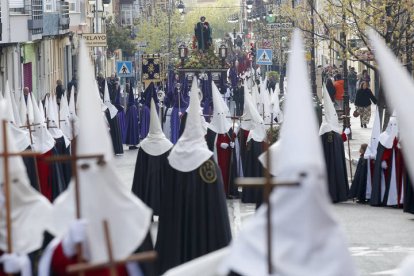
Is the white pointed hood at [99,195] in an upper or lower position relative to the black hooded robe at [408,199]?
upper

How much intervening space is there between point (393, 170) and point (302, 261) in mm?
16071

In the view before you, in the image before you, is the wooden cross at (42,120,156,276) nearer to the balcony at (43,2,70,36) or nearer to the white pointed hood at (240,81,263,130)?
the white pointed hood at (240,81,263,130)

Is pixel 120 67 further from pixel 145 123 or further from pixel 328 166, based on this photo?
pixel 328 166

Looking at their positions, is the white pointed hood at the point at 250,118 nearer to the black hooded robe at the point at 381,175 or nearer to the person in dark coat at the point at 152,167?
the black hooded robe at the point at 381,175

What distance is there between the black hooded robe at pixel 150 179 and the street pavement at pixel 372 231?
15.6 inches

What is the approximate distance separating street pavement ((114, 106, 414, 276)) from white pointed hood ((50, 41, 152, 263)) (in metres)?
7.68

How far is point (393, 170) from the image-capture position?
23.5m

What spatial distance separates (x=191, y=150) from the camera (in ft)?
55.1

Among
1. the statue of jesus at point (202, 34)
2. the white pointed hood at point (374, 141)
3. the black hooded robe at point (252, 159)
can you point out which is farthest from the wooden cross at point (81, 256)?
the statue of jesus at point (202, 34)

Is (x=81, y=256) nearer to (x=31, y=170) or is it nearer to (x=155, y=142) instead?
(x=31, y=170)

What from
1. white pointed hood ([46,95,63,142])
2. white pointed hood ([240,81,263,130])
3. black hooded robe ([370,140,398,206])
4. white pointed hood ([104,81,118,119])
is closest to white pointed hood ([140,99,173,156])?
white pointed hood ([46,95,63,142])

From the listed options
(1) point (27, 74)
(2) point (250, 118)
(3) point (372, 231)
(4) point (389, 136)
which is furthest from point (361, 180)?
(1) point (27, 74)

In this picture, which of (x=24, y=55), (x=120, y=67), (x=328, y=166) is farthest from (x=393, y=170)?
(x=24, y=55)

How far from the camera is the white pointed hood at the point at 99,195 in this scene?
8312 mm
